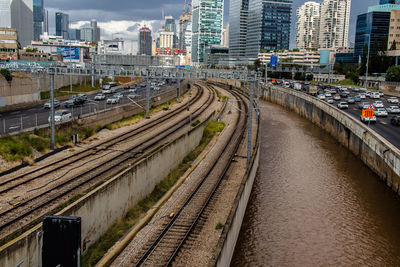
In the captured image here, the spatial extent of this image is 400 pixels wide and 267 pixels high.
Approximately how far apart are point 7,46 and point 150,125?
7113 centimetres

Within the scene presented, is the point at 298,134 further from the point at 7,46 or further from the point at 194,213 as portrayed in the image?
the point at 7,46

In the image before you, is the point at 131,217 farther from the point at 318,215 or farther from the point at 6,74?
the point at 6,74

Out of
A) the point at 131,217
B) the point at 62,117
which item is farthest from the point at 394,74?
the point at 131,217

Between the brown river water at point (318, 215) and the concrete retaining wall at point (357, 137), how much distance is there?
3.11ft

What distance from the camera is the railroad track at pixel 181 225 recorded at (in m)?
16.4

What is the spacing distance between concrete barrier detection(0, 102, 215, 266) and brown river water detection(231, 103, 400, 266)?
21.2ft

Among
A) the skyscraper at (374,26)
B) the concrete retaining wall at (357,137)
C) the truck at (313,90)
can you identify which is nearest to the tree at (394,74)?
the truck at (313,90)

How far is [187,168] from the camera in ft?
106

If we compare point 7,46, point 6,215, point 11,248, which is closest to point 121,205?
point 6,215

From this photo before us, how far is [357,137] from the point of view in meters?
42.4

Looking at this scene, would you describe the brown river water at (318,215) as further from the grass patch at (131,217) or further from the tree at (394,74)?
the tree at (394,74)

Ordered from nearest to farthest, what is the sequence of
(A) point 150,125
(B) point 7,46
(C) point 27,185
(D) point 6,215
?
1. (D) point 6,215
2. (C) point 27,185
3. (A) point 150,125
4. (B) point 7,46

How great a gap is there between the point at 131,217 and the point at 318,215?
12014 mm

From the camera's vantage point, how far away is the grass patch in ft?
54.9
